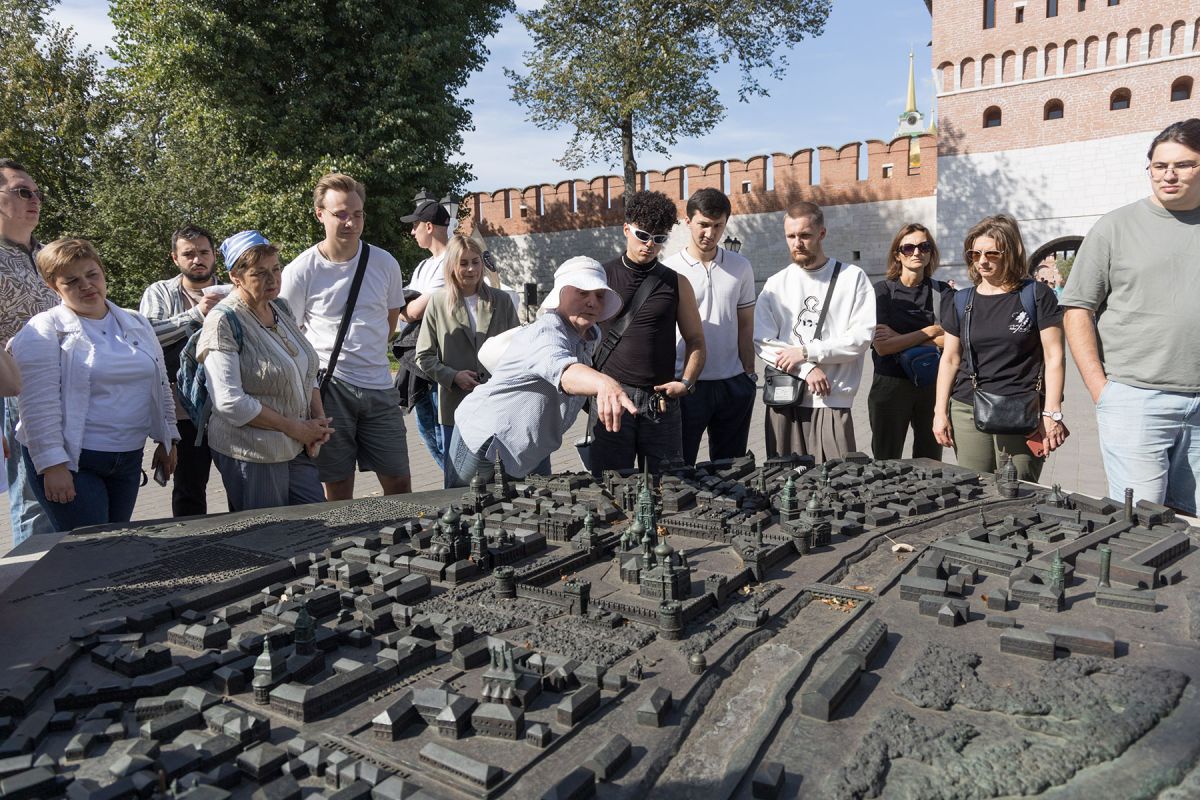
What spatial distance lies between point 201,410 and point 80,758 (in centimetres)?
230

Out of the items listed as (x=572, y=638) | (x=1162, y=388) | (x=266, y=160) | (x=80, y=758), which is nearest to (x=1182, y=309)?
(x=1162, y=388)

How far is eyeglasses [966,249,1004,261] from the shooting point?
455 cm

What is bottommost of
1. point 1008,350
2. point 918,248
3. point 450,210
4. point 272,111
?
point 1008,350

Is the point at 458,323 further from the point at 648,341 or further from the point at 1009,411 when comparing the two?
the point at 1009,411

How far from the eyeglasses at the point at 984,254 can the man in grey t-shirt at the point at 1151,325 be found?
60 centimetres

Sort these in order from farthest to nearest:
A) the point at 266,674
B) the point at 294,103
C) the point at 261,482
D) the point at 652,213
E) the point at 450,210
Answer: the point at 294,103
the point at 450,210
the point at 652,213
the point at 261,482
the point at 266,674

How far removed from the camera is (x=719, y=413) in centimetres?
540

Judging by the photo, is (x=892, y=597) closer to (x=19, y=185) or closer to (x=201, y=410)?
(x=201, y=410)

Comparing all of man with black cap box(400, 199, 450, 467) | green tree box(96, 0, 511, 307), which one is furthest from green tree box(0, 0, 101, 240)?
man with black cap box(400, 199, 450, 467)

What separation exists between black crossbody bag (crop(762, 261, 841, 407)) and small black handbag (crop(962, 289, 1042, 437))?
97 centimetres

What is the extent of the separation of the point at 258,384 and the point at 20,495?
1.37 m

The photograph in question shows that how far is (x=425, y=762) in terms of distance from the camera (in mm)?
2029

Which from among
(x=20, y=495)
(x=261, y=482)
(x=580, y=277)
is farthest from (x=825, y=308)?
(x=20, y=495)

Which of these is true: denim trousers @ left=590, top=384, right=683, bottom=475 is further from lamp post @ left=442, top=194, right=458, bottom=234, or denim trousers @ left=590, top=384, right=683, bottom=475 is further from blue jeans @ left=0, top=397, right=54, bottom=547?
blue jeans @ left=0, top=397, right=54, bottom=547
